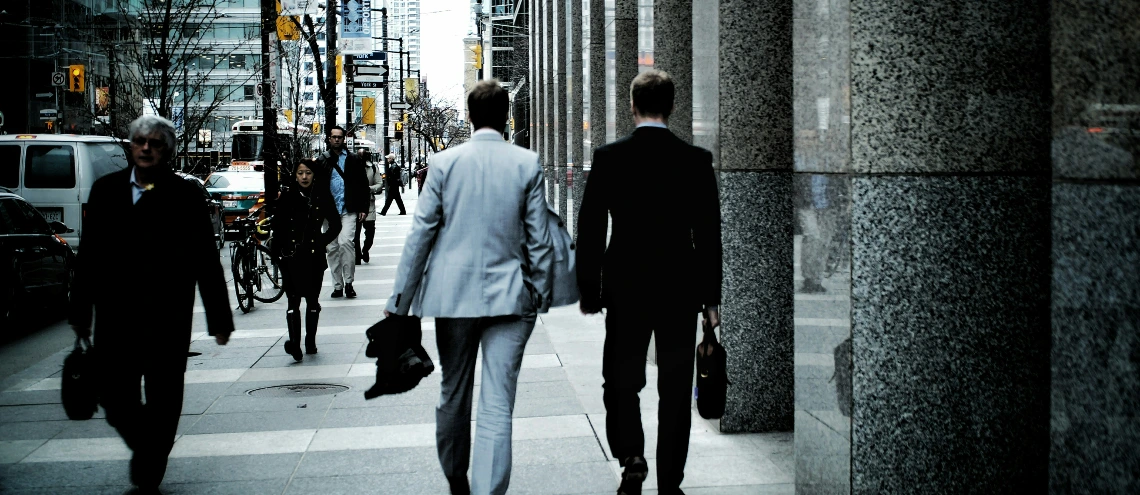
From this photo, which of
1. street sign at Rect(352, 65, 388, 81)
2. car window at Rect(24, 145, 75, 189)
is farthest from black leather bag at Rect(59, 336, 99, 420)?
street sign at Rect(352, 65, 388, 81)

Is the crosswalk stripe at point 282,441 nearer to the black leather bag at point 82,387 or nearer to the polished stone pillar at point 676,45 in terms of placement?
the black leather bag at point 82,387

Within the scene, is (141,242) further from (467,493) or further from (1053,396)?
(1053,396)

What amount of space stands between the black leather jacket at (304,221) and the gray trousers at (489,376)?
187 inches

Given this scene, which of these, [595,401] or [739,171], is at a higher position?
[739,171]

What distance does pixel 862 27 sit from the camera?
418cm

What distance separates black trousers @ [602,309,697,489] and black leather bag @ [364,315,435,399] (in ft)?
2.83

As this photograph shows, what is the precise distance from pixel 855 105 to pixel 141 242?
328 cm

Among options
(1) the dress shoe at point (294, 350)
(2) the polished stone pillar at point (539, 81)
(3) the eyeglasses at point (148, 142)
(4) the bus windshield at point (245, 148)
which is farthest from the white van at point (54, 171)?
(4) the bus windshield at point (245, 148)

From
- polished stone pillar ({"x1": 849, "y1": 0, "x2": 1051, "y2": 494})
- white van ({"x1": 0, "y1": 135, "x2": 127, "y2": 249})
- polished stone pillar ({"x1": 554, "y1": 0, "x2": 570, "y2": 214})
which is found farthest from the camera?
polished stone pillar ({"x1": 554, "y1": 0, "x2": 570, "y2": 214})

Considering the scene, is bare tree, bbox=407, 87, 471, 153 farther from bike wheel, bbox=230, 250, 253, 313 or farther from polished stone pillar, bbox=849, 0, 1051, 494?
Result: polished stone pillar, bbox=849, 0, 1051, 494

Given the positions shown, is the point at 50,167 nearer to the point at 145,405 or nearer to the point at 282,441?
the point at 282,441

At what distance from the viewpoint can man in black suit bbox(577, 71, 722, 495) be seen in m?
4.63

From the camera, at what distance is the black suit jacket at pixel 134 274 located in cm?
488

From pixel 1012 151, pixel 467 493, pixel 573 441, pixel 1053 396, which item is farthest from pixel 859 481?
pixel 573 441
